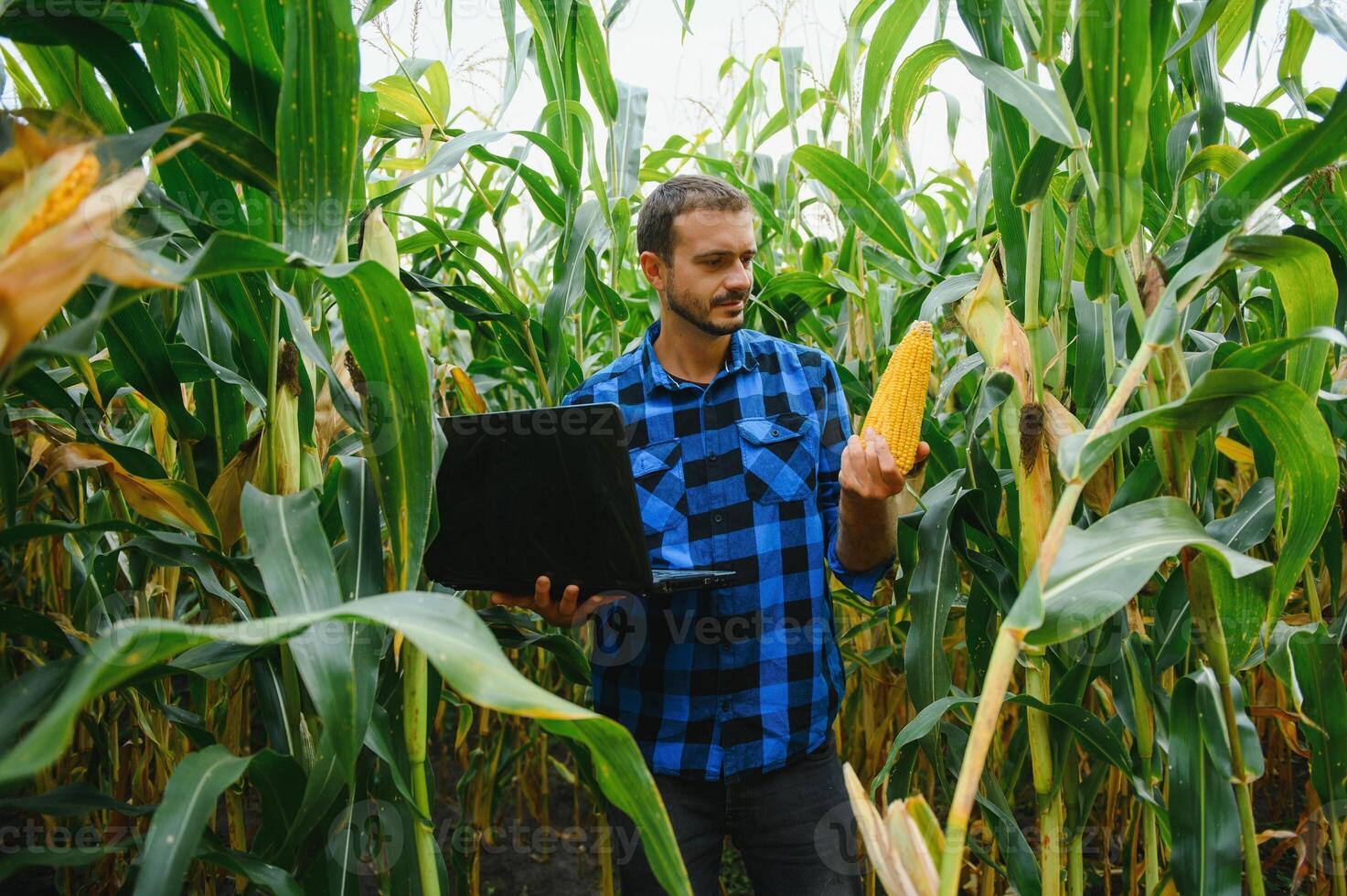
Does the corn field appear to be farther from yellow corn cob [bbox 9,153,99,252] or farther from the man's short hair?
the man's short hair

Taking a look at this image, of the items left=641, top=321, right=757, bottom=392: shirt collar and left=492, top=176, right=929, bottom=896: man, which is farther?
left=641, top=321, right=757, bottom=392: shirt collar

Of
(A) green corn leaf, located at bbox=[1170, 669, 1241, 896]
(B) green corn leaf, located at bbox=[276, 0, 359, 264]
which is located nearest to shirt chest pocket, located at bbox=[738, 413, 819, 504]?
(A) green corn leaf, located at bbox=[1170, 669, 1241, 896]

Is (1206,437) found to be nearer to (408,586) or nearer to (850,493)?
(850,493)

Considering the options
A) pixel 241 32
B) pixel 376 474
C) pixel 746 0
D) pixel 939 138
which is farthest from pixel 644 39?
pixel 376 474

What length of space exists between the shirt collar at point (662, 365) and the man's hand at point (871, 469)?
0.51 meters

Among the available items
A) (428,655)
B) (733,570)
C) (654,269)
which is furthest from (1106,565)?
(654,269)

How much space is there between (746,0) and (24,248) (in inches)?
84.3

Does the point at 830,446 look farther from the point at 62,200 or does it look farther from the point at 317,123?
the point at 62,200

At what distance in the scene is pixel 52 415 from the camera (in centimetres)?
171

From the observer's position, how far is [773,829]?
1.58 metres

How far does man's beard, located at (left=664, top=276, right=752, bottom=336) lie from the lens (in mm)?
1692

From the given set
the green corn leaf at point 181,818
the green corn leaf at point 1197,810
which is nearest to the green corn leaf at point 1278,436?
the green corn leaf at point 1197,810

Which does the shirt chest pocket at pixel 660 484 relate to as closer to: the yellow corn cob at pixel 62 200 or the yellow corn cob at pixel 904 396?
the yellow corn cob at pixel 904 396

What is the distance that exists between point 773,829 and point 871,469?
735 millimetres
